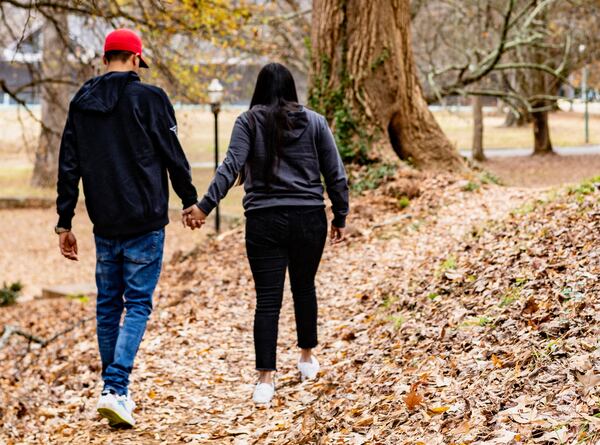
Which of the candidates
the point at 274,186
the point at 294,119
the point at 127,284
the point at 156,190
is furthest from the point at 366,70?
the point at 127,284

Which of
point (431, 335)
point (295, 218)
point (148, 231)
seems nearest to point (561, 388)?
point (431, 335)

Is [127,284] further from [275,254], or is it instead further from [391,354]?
[391,354]

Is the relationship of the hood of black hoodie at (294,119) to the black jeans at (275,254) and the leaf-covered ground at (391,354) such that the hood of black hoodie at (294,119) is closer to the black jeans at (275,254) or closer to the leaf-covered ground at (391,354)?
the black jeans at (275,254)

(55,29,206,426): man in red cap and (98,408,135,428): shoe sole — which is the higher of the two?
(55,29,206,426): man in red cap

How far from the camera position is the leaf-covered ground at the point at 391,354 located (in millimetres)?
4195

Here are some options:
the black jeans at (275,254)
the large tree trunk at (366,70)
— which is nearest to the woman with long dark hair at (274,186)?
the black jeans at (275,254)

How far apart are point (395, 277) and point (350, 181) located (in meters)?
4.09

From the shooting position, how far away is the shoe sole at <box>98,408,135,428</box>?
16.9 feet

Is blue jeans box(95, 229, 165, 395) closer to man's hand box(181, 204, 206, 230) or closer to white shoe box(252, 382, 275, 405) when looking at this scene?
man's hand box(181, 204, 206, 230)

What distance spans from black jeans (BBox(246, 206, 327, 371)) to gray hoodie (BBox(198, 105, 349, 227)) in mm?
77

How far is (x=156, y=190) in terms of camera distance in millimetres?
5133

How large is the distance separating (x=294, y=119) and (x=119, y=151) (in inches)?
41.7

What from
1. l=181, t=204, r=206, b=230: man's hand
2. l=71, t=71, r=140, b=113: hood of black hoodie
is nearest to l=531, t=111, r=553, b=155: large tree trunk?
l=181, t=204, r=206, b=230: man's hand

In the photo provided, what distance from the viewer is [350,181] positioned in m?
12.3
